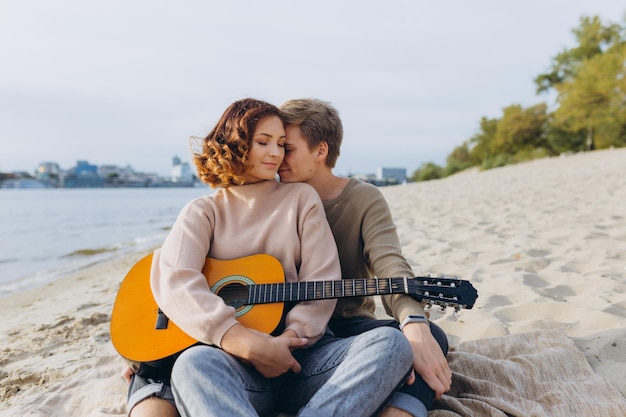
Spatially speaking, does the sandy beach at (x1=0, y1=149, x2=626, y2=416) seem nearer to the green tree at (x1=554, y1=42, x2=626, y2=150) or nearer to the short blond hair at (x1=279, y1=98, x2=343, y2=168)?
the short blond hair at (x1=279, y1=98, x2=343, y2=168)

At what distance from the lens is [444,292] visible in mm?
1948

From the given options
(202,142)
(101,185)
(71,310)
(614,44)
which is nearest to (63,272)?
(71,310)

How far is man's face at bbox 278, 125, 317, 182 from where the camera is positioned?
2.43 meters

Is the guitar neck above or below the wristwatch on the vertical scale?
above

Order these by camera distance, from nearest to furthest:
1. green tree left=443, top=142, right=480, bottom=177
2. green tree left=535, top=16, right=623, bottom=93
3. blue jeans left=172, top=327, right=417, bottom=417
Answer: blue jeans left=172, top=327, right=417, bottom=417 < green tree left=535, top=16, right=623, bottom=93 < green tree left=443, top=142, right=480, bottom=177

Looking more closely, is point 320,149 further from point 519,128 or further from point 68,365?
point 519,128

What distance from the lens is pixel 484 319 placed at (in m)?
2.94

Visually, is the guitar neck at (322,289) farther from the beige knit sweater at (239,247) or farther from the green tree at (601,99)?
the green tree at (601,99)

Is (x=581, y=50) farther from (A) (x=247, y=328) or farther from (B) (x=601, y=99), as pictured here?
(A) (x=247, y=328)

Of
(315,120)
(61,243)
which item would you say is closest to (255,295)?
(315,120)

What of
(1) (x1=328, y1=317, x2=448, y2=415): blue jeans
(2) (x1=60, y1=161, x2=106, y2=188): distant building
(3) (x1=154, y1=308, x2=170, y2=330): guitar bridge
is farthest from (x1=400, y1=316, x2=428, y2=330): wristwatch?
(2) (x1=60, y1=161, x2=106, y2=188): distant building

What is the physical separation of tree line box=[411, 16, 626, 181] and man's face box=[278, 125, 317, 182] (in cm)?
2549

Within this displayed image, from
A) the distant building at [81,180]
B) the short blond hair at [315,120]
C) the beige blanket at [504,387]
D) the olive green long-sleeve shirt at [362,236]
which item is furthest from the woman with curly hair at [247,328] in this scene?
the distant building at [81,180]

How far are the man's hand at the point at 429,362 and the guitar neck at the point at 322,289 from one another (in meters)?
0.20
